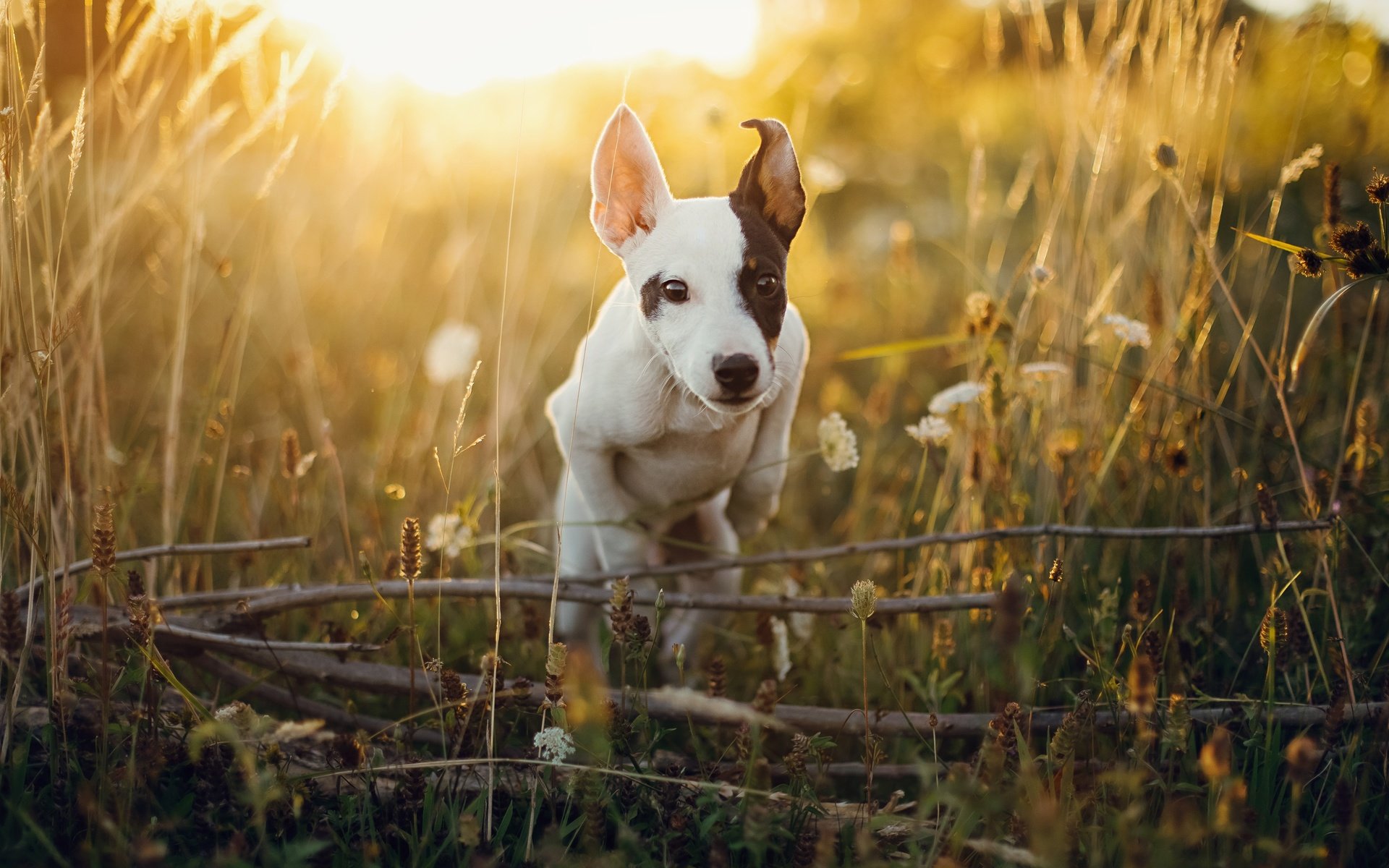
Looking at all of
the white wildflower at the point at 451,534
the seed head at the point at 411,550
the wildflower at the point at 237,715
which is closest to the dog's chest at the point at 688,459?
the white wildflower at the point at 451,534

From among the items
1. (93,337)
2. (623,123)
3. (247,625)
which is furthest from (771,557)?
(93,337)

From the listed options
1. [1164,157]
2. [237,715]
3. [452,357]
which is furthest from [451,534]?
[1164,157]

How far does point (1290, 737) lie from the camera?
2031mm

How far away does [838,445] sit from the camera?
7.70 ft

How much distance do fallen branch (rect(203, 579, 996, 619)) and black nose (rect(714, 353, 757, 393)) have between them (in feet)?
1.62

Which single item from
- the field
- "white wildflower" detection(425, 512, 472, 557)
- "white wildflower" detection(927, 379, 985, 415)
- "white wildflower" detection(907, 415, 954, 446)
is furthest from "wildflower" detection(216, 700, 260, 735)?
"white wildflower" detection(927, 379, 985, 415)

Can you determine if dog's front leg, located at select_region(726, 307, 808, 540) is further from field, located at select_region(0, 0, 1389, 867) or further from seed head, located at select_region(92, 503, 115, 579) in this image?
seed head, located at select_region(92, 503, 115, 579)

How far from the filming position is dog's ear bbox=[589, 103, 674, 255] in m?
2.06

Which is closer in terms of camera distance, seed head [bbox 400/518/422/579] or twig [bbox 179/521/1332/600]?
seed head [bbox 400/518/422/579]

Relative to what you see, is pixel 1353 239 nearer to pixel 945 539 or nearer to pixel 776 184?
pixel 945 539

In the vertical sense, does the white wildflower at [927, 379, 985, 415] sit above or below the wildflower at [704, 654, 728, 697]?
above

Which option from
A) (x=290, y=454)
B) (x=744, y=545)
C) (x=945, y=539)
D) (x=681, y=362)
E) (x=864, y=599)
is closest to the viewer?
(x=864, y=599)

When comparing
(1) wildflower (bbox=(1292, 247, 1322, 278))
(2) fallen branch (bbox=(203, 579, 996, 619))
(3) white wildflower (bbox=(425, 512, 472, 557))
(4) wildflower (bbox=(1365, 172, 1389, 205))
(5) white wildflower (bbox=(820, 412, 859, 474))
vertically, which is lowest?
(2) fallen branch (bbox=(203, 579, 996, 619))

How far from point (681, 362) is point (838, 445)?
58 cm
